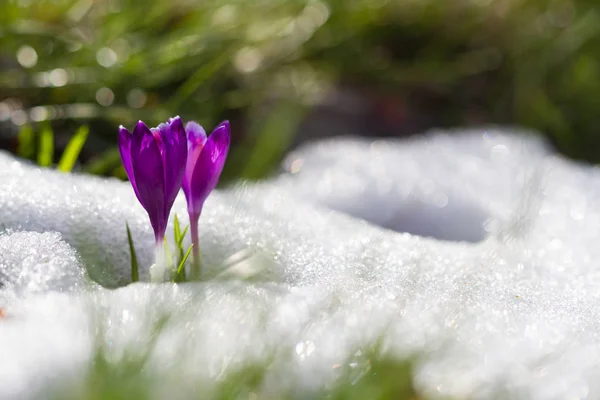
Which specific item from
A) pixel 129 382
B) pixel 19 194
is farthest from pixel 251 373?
pixel 19 194

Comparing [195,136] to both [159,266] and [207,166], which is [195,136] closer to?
[207,166]

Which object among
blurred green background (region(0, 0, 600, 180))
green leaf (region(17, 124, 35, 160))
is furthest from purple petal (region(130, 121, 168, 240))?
green leaf (region(17, 124, 35, 160))

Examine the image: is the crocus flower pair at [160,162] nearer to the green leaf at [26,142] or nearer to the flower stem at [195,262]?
the flower stem at [195,262]

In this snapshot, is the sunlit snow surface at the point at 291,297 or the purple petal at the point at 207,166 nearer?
the sunlit snow surface at the point at 291,297

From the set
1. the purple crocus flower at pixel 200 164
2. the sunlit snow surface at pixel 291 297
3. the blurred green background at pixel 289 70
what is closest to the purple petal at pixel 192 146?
the purple crocus flower at pixel 200 164

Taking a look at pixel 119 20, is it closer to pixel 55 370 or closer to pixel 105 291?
pixel 105 291

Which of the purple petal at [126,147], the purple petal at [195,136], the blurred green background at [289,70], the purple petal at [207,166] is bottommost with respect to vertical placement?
the blurred green background at [289,70]

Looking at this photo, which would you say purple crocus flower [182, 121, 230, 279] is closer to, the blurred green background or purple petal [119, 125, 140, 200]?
purple petal [119, 125, 140, 200]
